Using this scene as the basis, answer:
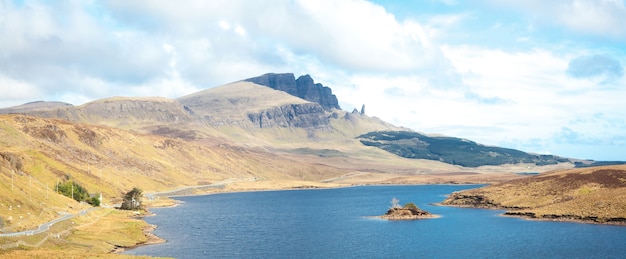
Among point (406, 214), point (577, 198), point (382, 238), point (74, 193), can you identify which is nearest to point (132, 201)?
point (74, 193)

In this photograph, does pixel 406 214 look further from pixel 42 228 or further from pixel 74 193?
pixel 74 193

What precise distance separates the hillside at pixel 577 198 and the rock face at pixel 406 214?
77.6 ft

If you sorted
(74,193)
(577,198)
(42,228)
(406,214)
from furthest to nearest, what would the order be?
(74,193) < (406,214) < (577,198) < (42,228)

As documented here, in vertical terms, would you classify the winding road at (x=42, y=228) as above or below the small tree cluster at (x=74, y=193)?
below

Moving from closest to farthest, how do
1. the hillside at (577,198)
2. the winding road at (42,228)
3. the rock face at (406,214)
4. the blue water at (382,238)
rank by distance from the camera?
the winding road at (42,228) < the blue water at (382,238) < the hillside at (577,198) < the rock face at (406,214)

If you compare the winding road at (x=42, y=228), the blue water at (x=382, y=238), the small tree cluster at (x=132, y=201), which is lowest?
the blue water at (x=382, y=238)

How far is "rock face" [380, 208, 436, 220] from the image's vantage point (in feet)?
561

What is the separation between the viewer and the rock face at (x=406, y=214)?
171m

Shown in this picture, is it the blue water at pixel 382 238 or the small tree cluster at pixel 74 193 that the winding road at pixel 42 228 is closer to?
the blue water at pixel 382 238

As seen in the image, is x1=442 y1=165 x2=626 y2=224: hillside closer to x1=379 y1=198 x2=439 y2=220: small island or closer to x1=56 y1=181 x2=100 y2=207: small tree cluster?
x1=379 y1=198 x2=439 y2=220: small island

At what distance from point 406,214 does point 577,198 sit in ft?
152

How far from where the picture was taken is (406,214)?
17325 cm

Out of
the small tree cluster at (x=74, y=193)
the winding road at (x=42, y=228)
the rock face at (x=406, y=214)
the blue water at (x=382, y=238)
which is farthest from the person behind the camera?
the small tree cluster at (x=74, y=193)

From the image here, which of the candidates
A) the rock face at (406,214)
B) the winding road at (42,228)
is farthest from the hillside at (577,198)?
the winding road at (42,228)
